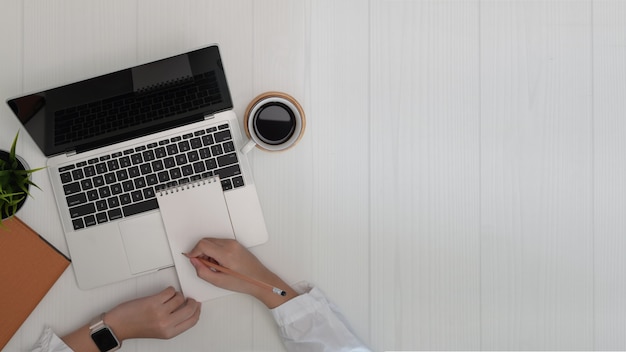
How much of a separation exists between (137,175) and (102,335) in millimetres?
277

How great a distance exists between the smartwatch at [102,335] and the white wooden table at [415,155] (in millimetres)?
28

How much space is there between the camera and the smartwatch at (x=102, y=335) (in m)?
0.86

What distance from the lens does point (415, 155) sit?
91 cm

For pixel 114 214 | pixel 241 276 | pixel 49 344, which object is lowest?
pixel 49 344

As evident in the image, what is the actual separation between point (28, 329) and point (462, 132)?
0.84 m

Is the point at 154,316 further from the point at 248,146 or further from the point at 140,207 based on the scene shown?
the point at 248,146

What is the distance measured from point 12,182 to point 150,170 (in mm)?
223

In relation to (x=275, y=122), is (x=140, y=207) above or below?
below

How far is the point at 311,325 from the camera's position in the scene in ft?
2.89

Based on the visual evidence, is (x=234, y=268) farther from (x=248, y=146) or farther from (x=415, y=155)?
(x=415, y=155)

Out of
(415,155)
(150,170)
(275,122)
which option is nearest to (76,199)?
(150,170)

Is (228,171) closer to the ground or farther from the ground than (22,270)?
farther from the ground

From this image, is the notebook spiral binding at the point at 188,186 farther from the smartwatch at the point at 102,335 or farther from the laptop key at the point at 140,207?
the smartwatch at the point at 102,335

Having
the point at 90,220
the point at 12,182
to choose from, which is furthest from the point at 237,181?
the point at 12,182
